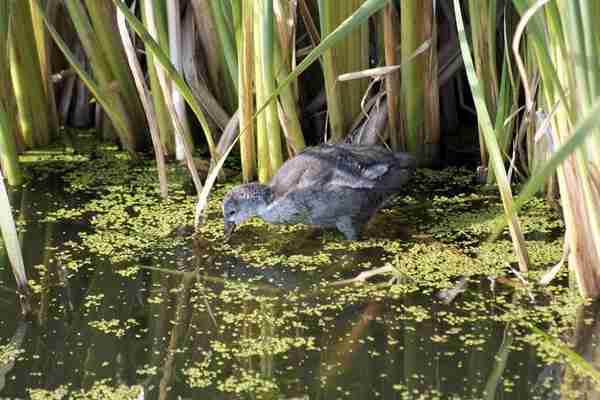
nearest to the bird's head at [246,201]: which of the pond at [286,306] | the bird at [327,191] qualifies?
the bird at [327,191]

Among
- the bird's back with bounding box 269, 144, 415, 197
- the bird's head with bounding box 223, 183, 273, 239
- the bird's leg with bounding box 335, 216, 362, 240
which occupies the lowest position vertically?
the bird's leg with bounding box 335, 216, 362, 240

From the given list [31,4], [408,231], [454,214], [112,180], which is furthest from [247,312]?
[31,4]

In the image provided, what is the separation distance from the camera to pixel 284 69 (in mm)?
4430

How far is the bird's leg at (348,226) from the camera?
4.30 meters

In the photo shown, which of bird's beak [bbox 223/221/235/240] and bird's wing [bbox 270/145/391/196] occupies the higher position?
bird's wing [bbox 270/145/391/196]

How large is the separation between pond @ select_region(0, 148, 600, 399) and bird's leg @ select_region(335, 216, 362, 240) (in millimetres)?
58

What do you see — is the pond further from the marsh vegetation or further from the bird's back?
the bird's back

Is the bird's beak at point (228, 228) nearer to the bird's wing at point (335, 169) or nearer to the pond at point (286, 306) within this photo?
the pond at point (286, 306)

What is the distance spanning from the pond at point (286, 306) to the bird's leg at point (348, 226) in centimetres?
6

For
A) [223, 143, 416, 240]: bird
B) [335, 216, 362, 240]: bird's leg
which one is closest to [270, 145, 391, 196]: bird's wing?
[223, 143, 416, 240]: bird

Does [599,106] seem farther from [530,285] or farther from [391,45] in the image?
[391,45]

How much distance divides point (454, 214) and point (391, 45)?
32.5 inches

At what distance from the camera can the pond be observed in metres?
3.19

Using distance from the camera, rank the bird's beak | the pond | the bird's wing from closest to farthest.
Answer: the pond → the bird's wing → the bird's beak
